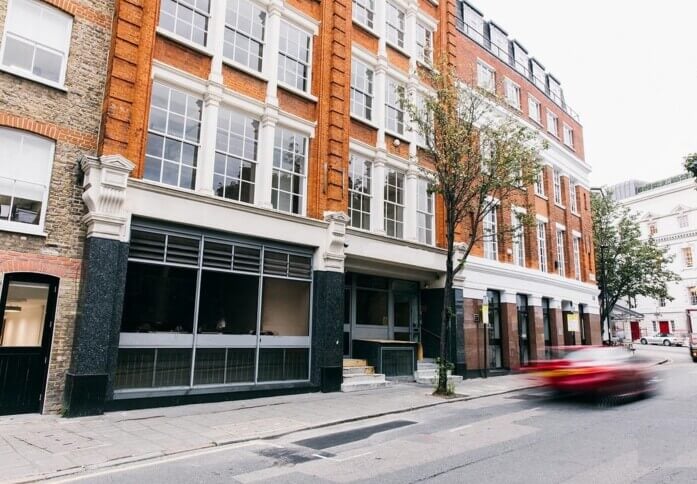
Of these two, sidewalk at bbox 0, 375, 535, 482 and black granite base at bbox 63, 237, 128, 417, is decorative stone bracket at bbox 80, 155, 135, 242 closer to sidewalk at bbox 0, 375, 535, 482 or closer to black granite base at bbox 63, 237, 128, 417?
black granite base at bbox 63, 237, 128, 417

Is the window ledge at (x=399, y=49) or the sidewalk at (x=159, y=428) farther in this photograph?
the window ledge at (x=399, y=49)

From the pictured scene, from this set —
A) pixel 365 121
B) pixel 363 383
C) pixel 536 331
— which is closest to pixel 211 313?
pixel 363 383

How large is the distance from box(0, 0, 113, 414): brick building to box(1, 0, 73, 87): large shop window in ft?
0.07

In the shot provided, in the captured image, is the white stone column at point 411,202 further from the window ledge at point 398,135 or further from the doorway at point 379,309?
the doorway at point 379,309

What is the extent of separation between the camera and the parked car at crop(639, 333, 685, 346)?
49000 mm

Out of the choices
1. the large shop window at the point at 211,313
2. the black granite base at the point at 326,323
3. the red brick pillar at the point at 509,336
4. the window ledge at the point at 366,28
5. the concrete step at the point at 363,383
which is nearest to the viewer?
the large shop window at the point at 211,313

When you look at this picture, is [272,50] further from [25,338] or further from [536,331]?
[536,331]

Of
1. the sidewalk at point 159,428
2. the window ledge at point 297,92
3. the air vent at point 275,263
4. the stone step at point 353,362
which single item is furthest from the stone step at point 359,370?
the window ledge at point 297,92

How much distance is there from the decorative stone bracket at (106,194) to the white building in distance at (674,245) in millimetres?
55853

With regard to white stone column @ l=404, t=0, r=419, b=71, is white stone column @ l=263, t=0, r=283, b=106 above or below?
below

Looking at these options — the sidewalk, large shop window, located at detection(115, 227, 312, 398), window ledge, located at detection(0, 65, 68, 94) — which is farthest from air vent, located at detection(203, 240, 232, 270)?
window ledge, located at detection(0, 65, 68, 94)

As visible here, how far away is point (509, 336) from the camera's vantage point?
21.2 metres

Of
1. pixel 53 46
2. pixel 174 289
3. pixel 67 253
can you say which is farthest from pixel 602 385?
pixel 53 46

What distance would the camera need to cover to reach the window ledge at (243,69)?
12934 mm
